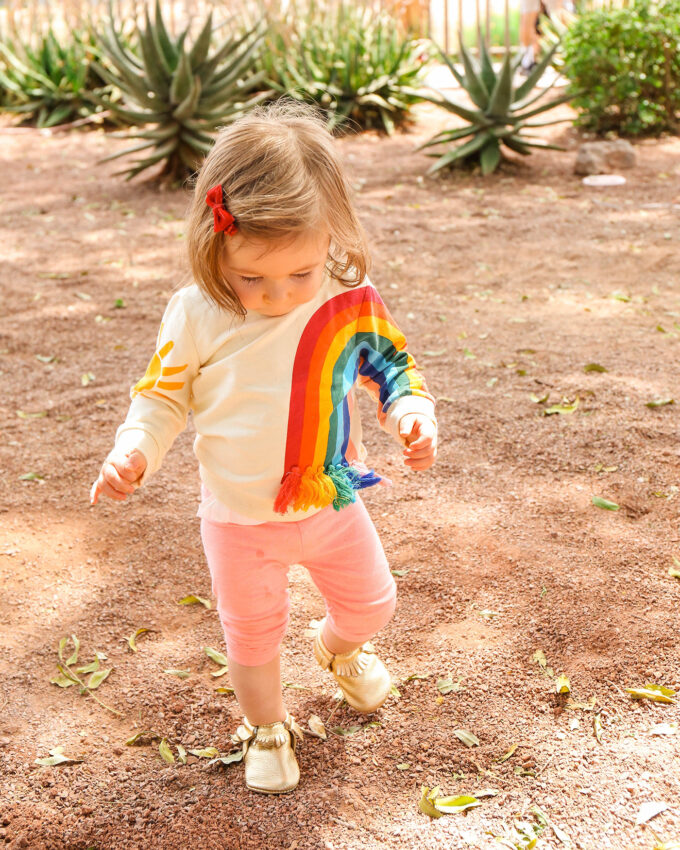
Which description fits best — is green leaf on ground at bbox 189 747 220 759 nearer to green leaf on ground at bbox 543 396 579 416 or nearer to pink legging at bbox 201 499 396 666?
pink legging at bbox 201 499 396 666

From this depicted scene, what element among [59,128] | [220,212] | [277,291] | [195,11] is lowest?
[59,128]

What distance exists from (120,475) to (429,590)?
1.25 meters

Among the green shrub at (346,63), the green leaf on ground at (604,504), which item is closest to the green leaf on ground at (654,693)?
the green leaf on ground at (604,504)

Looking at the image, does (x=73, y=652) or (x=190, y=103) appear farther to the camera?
(x=190, y=103)

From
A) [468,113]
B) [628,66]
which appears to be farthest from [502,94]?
[628,66]

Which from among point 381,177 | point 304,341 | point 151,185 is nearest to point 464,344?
point 304,341

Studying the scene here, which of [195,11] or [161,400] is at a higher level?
[161,400]

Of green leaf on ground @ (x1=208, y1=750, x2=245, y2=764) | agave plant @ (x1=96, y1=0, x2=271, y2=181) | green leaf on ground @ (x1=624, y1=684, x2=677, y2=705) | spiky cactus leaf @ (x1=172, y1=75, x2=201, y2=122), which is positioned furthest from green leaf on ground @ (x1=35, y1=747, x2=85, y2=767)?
spiky cactus leaf @ (x1=172, y1=75, x2=201, y2=122)

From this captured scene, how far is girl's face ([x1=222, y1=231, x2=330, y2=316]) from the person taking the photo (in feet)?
5.34

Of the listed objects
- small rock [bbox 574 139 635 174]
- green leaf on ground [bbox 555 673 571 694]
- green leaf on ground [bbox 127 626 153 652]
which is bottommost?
small rock [bbox 574 139 635 174]

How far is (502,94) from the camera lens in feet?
23.5

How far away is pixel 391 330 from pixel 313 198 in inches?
15.8

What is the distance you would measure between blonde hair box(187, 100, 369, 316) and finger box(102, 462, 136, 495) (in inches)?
14.7

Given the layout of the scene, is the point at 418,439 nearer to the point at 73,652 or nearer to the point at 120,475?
the point at 120,475
